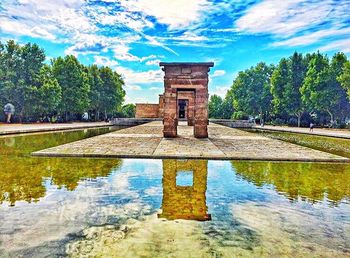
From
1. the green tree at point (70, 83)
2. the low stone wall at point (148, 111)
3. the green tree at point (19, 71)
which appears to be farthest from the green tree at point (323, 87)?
the green tree at point (19, 71)

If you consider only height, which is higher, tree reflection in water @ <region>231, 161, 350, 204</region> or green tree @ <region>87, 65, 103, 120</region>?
green tree @ <region>87, 65, 103, 120</region>

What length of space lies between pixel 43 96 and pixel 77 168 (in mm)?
34703

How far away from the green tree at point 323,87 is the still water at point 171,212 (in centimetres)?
3582

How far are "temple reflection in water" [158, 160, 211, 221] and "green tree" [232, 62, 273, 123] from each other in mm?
50002

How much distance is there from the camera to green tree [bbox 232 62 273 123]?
55719mm

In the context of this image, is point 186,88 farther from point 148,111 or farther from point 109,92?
point 109,92

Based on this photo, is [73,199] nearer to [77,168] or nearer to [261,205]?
[77,168]

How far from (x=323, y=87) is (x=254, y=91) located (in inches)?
705

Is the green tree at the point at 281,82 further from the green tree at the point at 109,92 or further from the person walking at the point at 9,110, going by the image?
the person walking at the point at 9,110

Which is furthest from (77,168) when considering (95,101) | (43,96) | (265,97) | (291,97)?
(265,97)

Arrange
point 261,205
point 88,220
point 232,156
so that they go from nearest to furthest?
point 88,220 < point 261,205 < point 232,156

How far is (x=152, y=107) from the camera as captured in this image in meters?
56.7

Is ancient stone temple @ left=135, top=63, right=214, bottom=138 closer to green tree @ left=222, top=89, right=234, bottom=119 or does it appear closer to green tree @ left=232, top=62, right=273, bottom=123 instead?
green tree @ left=232, top=62, right=273, bottom=123

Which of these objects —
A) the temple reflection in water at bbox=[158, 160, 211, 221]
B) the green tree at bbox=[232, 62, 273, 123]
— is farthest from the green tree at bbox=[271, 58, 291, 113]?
the temple reflection in water at bbox=[158, 160, 211, 221]
